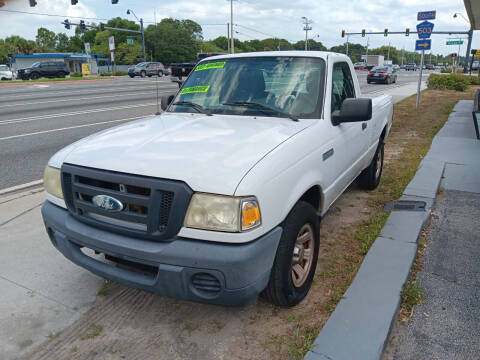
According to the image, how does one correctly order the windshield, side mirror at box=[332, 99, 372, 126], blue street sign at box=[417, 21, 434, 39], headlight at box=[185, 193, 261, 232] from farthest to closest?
1. blue street sign at box=[417, 21, 434, 39]
2. the windshield
3. side mirror at box=[332, 99, 372, 126]
4. headlight at box=[185, 193, 261, 232]

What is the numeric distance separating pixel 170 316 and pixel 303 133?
163 cm

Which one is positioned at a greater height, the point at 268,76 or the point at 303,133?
the point at 268,76

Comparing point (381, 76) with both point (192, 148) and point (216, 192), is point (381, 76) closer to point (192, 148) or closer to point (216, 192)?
point (192, 148)

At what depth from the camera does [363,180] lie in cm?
538

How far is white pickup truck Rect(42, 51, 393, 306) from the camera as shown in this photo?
2.20 m

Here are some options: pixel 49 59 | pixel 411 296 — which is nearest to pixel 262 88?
pixel 411 296

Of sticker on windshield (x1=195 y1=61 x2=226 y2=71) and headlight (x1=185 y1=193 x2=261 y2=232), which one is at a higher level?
sticker on windshield (x1=195 y1=61 x2=226 y2=71)

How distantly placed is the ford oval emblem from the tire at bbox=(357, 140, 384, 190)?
3.78 m

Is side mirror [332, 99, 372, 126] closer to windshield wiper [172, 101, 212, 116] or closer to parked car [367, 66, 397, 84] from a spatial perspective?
windshield wiper [172, 101, 212, 116]

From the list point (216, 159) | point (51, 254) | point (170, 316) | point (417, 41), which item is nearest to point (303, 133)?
point (216, 159)

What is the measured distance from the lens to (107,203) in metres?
2.41

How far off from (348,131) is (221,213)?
2018 millimetres

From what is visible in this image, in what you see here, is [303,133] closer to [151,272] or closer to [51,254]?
[151,272]

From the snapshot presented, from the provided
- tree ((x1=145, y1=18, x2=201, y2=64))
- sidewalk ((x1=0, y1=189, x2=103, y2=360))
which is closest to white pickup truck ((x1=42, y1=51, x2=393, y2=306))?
sidewalk ((x1=0, y1=189, x2=103, y2=360))
